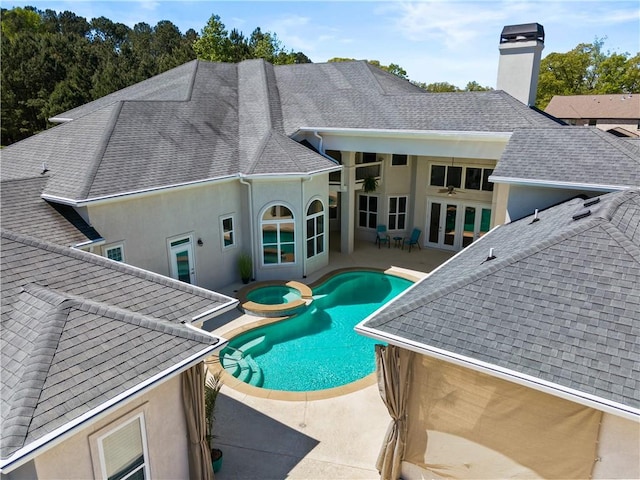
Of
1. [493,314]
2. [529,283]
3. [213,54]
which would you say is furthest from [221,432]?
[213,54]

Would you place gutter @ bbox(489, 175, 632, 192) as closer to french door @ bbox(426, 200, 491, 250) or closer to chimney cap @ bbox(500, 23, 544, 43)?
french door @ bbox(426, 200, 491, 250)

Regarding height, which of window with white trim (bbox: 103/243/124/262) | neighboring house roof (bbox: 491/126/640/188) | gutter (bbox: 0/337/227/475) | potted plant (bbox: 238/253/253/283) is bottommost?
potted plant (bbox: 238/253/253/283)

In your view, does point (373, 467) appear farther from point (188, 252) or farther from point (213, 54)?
point (213, 54)

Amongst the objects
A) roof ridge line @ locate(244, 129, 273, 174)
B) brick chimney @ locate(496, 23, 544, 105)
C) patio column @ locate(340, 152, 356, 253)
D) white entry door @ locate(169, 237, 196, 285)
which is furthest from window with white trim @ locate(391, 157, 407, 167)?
white entry door @ locate(169, 237, 196, 285)

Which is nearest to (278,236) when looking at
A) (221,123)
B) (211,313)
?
(221,123)

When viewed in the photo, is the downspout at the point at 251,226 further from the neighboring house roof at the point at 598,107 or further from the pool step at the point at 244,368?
the neighboring house roof at the point at 598,107

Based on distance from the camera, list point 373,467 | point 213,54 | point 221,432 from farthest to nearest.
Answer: point 213,54 < point 221,432 < point 373,467
